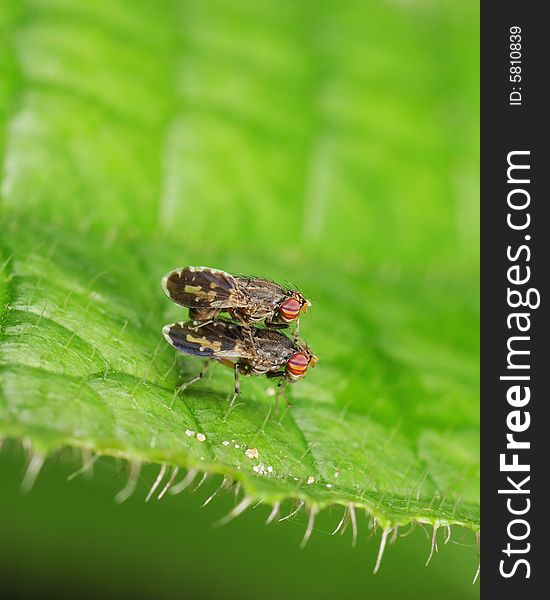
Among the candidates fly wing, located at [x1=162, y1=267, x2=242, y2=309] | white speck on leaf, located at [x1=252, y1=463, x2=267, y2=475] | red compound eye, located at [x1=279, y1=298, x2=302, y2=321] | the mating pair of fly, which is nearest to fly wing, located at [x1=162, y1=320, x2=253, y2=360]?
the mating pair of fly

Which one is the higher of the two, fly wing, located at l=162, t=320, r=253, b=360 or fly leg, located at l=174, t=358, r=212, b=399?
fly wing, located at l=162, t=320, r=253, b=360

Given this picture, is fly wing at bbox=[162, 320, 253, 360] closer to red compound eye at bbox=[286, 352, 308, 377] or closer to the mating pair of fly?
the mating pair of fly

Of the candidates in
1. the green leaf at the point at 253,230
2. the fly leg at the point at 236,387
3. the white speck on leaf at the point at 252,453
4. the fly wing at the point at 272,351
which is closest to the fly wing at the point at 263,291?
the fly wing at the point at 272,351

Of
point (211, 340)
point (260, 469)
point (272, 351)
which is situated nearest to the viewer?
point (260, 469)

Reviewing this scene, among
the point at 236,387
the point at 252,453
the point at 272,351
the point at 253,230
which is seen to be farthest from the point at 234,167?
the point at 252,453

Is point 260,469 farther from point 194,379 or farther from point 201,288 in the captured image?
point 201,288

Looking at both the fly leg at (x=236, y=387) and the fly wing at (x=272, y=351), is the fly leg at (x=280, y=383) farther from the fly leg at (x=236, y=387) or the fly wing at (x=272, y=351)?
the fly leg at (x=236, y=387)

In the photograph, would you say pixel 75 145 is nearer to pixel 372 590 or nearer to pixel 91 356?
pixel 91 356
